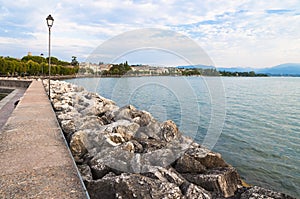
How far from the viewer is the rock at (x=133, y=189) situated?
259 centimetres

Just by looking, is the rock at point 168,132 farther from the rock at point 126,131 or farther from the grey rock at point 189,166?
the grey rock at point 189,166

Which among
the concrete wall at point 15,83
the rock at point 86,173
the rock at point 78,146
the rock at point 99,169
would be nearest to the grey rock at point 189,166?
the rock at point 99,169

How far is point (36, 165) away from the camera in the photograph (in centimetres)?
257

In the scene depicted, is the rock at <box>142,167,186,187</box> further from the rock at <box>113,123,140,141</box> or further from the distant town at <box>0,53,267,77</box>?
the distant town at <box>0,53,267,77</box>

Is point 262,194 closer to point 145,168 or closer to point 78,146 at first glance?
point 145,168

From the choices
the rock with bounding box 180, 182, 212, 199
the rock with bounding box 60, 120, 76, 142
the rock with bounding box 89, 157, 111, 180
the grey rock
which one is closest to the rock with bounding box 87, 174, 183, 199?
the rock with bounding box 180, 182, 212, 199

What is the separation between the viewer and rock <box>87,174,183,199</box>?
2592 millimetres

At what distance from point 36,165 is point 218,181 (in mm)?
2120

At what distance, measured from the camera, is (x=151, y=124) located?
6.03m

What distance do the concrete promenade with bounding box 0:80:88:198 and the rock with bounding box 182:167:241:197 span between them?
165 cm

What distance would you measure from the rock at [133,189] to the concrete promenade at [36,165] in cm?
41

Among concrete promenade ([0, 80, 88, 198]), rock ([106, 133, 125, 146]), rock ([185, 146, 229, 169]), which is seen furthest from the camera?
rock ([106, 133, 125, 146])

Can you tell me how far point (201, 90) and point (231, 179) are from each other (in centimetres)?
2342

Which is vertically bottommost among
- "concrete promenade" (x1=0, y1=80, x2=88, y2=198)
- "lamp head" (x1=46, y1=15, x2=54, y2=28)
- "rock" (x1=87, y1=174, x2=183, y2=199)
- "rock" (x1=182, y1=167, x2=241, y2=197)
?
"rock" (x1=182, y1=167, x2=241, y2=197)
